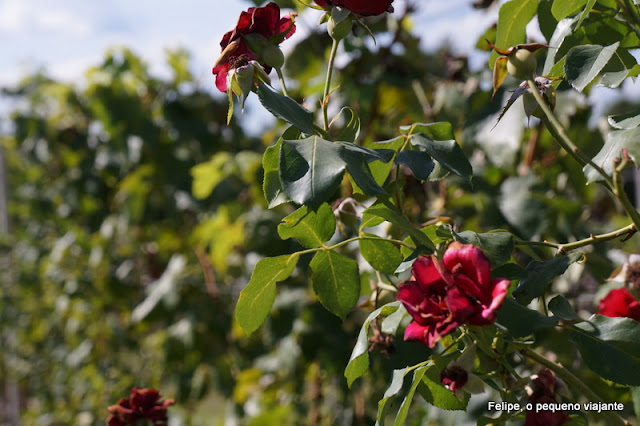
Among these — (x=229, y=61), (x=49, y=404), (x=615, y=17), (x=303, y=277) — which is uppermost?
(x=229, y=61)

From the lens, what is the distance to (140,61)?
87.6 inches

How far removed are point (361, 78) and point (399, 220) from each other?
1022mm

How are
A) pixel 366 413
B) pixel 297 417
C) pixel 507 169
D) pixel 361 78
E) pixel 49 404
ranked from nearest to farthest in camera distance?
pixel 507 169 < pixel 361 78 < pixel 366 413 < pixel 297 417 < pixel 49 404

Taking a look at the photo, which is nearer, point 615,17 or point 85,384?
point 615,17

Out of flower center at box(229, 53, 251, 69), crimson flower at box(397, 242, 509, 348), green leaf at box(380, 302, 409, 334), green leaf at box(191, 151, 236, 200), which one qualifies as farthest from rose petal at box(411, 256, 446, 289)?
green leaf at box(191, 151, 236, 200)

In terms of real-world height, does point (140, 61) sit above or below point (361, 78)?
above

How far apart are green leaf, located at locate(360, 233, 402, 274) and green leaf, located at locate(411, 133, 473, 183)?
3.6 inches

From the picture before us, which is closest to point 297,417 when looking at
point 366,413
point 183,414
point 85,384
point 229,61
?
point 366,413

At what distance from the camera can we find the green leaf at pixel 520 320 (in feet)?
1.38

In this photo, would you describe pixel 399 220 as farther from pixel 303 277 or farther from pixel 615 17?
pixel 303 277

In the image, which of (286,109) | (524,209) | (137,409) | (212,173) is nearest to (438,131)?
(286,109)

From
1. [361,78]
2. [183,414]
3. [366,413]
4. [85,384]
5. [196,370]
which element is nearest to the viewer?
[361,78]

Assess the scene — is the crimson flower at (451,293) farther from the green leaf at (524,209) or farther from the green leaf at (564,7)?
the green leaf at (524,209)

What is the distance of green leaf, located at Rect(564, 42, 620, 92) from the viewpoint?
48cm
